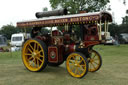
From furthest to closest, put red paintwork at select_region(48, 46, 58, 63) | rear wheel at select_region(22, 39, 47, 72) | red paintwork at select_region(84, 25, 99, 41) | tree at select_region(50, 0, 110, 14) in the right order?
tree at select_region(50, 0, 110, 14) < rear wheel at select_region(22, 39, 47, 72) < red paintwork at select_region(48, 46, 58, 63) < red paintwork at select_region(84, 25, 99, 41)

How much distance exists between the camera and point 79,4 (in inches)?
932

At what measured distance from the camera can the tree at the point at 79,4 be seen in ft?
76.1

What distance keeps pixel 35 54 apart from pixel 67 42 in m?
1.25

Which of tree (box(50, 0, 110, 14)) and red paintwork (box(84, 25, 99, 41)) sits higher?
tree (box(50, 0, 110, 14))

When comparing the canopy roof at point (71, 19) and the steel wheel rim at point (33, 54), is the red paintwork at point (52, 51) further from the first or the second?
the canopy roof at point (71, 19)

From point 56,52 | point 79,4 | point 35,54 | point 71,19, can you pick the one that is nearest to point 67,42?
point 56,52

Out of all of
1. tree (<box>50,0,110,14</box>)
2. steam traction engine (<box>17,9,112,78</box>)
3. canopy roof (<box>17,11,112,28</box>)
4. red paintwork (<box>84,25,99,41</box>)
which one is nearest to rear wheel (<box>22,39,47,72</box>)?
steam traction engine (<box>17,9,112,78</box>)

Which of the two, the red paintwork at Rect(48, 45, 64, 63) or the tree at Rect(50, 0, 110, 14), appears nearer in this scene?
the red paintwork at Rect(48, 45, 64, 63)

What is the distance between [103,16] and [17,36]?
18.9 m

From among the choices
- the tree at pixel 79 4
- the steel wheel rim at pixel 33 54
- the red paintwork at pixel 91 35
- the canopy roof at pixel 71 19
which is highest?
the tree at pixel 79 4

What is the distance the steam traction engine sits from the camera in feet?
17.1

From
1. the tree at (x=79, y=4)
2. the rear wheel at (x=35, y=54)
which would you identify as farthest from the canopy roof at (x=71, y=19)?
the tree at (x=79, y=4)

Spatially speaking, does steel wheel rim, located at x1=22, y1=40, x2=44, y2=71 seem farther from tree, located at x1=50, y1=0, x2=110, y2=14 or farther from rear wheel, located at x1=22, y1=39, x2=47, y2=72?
tree, located at x1=50, y1=0, x2=110, y2=14

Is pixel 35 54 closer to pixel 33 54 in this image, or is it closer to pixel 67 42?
pixel 33 54
